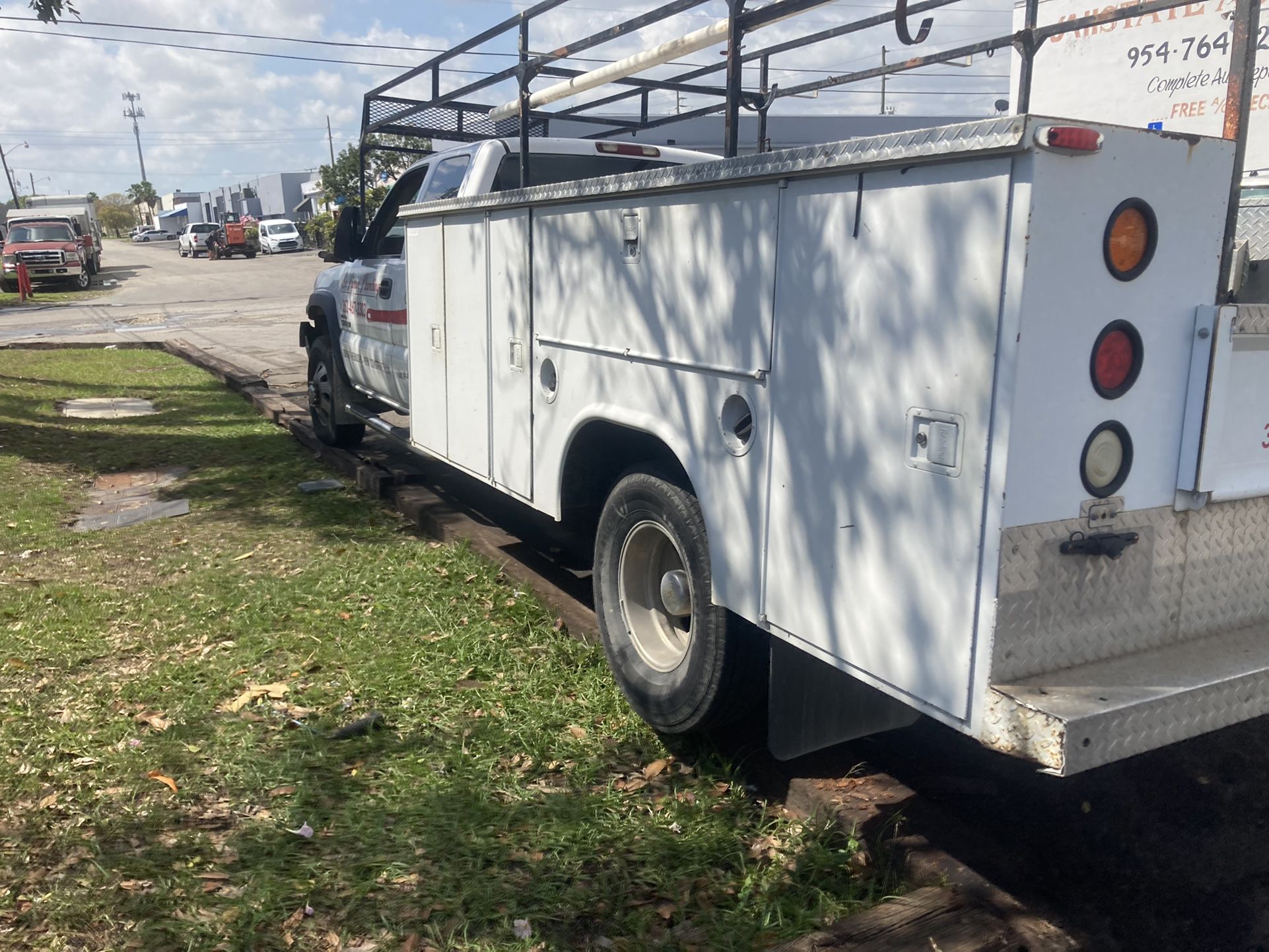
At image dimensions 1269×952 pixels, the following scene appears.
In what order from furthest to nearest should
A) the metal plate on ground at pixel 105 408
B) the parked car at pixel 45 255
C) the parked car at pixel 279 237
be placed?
the parked car at pixel 279 237
the parked car at pixel 45 255
the metal plate on ground at pixel 105 408

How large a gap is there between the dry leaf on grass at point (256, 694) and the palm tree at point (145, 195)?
146 meters

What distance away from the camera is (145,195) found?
5231 inches

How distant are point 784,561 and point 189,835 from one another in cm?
196

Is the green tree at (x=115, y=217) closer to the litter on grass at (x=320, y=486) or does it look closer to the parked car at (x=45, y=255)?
the parked car at (x=45, y=255)

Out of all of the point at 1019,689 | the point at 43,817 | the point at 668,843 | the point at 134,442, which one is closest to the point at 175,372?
the point at 134,442

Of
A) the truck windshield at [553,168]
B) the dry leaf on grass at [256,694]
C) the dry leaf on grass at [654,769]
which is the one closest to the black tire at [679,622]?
the dry leaf on grass at [654,769]

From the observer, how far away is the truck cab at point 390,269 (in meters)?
5.92

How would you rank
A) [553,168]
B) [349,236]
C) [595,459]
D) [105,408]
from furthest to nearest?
[105,408] < [349,236] < [553,168] < [595,459]

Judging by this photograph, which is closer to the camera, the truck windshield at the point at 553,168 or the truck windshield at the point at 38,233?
the truck windshield at the point at 553,168

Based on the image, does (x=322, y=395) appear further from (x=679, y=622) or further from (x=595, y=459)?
(x=679, y=622)

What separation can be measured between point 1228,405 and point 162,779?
333 centimetres

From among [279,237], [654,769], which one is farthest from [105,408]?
[279,237]

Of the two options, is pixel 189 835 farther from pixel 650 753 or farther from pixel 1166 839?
pixel 1166 839

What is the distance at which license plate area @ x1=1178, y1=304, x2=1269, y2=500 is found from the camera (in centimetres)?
251
